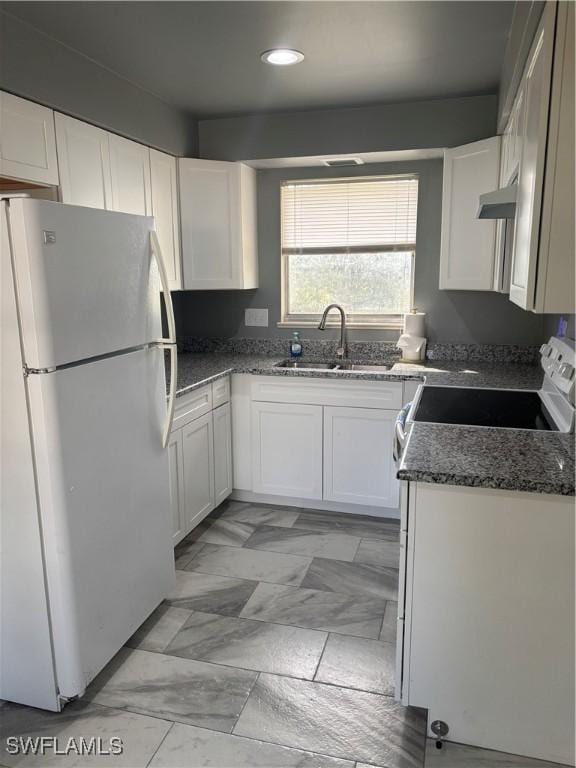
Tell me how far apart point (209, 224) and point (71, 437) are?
6.88ft

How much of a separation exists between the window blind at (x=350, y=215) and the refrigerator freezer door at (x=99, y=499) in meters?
1.84

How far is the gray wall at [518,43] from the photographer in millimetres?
1646

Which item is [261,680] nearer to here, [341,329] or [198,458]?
[198,458]

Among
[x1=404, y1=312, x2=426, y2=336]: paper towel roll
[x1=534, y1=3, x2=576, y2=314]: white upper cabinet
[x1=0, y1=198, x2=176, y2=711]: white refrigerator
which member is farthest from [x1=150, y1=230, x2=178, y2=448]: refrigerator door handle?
[x1=404, y1=312, x2=426, y2=336]: paper towel roll

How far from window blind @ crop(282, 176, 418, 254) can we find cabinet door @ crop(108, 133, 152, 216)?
1.06m

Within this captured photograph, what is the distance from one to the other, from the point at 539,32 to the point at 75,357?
1697 mm

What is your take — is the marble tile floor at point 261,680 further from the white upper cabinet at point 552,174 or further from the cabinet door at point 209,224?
the cabinet door at point 209,224

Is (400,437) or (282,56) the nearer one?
(400,437)

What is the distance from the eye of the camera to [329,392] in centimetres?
327

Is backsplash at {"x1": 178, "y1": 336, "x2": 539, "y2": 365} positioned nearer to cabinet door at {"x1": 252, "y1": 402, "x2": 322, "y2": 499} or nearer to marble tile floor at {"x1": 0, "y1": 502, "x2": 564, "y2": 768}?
cabinet door at {"x1": 252, "y1": 402, "x2": 322, "y2": 499}

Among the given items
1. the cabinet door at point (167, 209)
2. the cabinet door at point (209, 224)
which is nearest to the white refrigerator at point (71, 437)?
the cabinet door at point (167, 209)

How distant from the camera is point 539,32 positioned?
161cm

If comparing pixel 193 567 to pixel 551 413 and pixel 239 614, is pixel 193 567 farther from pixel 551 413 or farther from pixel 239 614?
pixel 551 413

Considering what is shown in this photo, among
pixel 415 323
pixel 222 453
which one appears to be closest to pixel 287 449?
pixel 222 453
